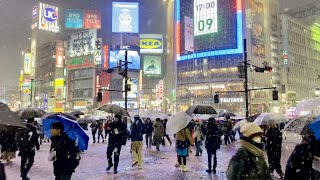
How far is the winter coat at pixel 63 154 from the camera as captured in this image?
5984 mm

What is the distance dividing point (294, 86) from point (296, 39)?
16189 mm

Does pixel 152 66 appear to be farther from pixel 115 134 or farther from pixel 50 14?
pixel 115 134

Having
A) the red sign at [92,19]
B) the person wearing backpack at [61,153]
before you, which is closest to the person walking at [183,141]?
the person wearing backpack at [61,153]

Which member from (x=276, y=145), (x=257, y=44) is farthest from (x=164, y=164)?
(x=257, y=44)

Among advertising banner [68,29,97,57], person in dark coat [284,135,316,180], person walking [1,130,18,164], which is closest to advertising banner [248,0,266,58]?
advertising banner [68,29,97,57]

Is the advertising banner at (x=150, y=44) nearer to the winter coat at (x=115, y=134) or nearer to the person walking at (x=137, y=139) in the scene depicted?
the person walking at (x=137, y=139)

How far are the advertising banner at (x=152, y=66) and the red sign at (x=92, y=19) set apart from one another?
21.4 metres

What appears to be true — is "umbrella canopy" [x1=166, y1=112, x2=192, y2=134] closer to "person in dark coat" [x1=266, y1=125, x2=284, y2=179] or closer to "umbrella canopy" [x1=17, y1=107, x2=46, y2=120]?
"person in dark coat" [x1=266, y1=125, x2=284, y2=179]

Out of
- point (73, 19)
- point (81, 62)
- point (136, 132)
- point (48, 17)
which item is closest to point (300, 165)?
point (136, 132)

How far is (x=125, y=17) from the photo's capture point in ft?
352

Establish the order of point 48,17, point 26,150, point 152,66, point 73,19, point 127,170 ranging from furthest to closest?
point 48,17 < point 152,66 < point 73,19 < point 127,170 < point 26,150

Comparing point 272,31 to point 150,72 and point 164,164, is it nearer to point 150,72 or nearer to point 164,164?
point 150,72

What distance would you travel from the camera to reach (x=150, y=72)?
4993 inches

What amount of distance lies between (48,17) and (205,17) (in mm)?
67638
